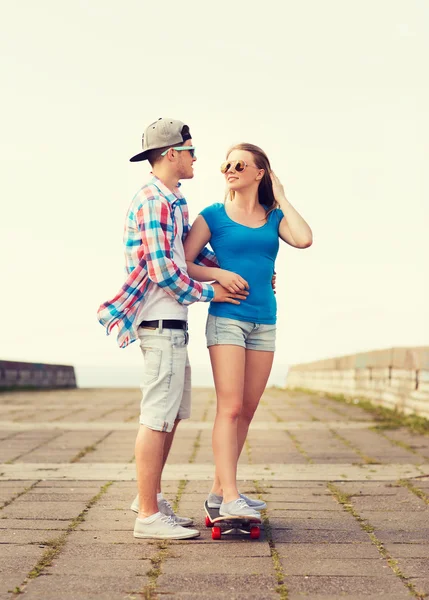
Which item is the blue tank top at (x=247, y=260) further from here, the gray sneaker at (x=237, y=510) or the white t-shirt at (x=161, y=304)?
the gray sneaker at (x=237, y=510)

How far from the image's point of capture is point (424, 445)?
7672 mm

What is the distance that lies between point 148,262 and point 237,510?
1.20m

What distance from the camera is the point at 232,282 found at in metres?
4.10

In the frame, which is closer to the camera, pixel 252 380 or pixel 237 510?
pixel 237 510

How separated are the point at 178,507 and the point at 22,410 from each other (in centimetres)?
786

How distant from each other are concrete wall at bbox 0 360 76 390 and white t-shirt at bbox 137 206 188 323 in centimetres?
1475

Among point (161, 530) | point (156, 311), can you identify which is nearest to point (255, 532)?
point (161, 530)

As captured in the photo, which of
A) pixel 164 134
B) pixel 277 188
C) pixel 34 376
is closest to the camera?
pixel 164 134

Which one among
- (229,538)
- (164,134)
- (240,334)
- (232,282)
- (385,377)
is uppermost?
(164,134)

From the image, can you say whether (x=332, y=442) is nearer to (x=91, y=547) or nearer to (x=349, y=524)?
(x=349, y=524)

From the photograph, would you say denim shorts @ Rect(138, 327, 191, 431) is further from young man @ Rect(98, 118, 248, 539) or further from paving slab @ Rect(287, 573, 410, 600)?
paving slab @ Rect(287, 573, 410, 600)

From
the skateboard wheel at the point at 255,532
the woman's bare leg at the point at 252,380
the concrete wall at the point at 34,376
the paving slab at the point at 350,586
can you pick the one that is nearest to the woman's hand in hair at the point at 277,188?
the woman's bare leg at the point at 252,380

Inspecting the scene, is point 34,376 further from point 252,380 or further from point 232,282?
point 232,282

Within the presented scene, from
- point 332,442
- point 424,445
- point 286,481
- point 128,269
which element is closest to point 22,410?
point 332,442
